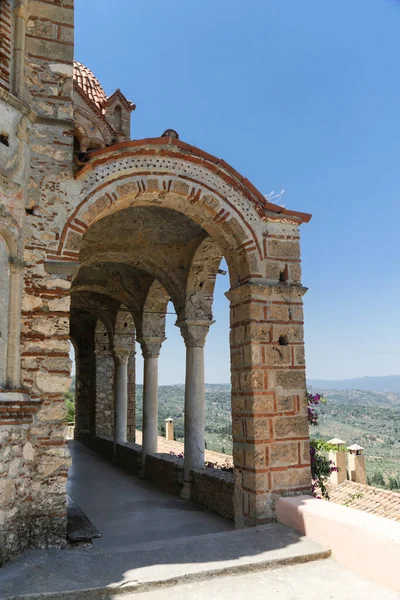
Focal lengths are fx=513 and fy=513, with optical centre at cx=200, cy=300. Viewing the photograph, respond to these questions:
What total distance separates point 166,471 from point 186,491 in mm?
1268

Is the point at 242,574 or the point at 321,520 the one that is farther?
the point at 321,520

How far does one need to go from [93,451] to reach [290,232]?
1177cm

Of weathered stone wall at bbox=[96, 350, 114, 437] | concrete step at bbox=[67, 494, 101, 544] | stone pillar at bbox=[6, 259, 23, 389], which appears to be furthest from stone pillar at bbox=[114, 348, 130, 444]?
stone pillar at bbox=[6, 259, 23, 389]

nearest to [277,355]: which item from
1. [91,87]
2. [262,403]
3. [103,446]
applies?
[262,403]

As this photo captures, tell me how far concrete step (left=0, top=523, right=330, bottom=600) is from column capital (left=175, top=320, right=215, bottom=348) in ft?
14.4

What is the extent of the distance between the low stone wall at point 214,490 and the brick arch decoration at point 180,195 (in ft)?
10.2

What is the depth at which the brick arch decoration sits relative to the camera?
5.84 meters

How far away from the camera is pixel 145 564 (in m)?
4.53

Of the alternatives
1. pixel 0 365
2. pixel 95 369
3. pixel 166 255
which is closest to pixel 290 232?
pixel 166 255

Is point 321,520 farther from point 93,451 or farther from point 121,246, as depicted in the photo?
point 93,451

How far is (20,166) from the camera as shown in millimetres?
5391

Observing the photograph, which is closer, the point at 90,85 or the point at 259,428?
the point at 259,428

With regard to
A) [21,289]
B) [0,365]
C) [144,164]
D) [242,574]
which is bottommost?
[242,574]

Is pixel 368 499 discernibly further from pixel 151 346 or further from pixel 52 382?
pixel 52 382
